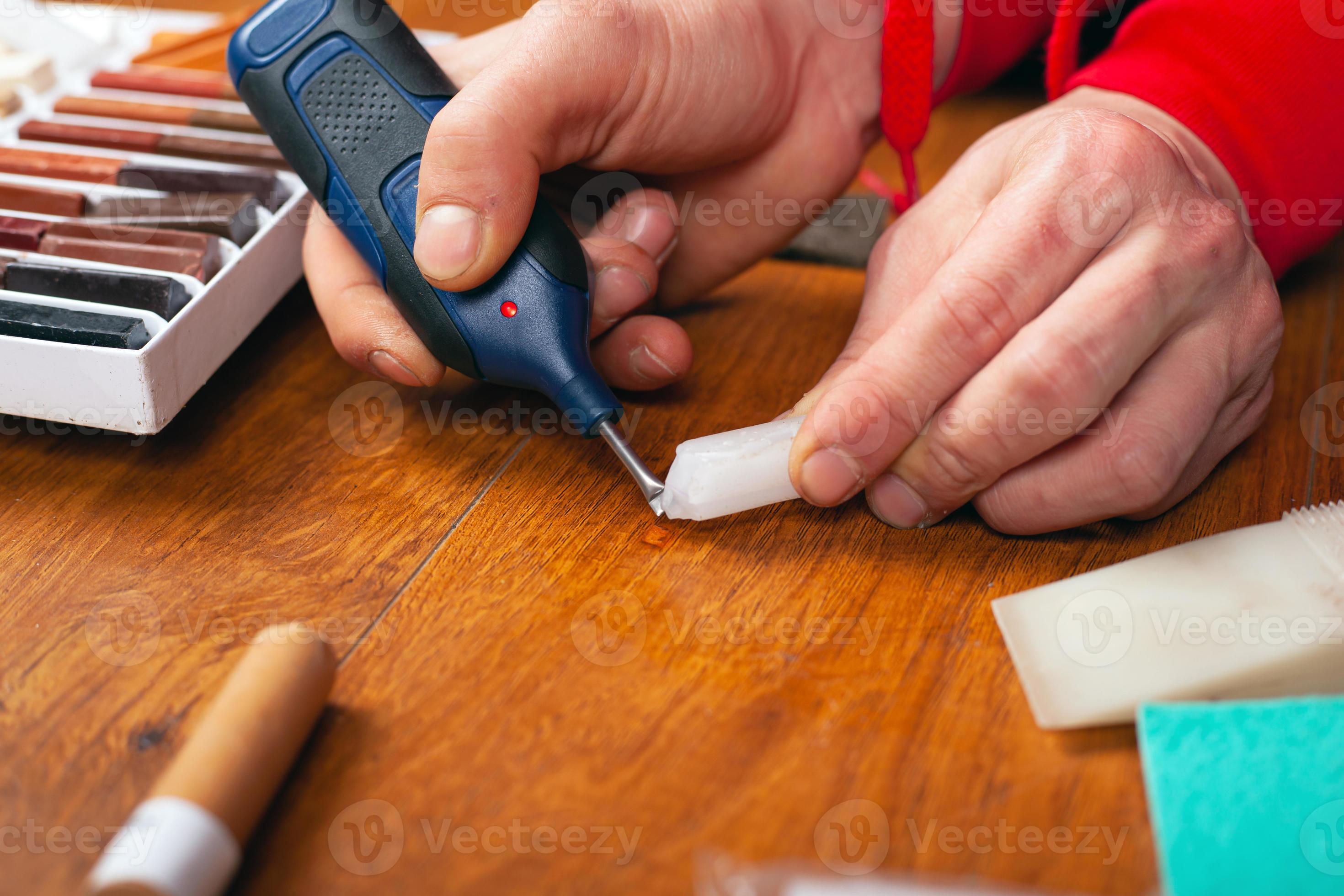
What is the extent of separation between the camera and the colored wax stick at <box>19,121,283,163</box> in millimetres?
714

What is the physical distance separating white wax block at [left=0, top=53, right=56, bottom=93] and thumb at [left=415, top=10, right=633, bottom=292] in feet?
1.55

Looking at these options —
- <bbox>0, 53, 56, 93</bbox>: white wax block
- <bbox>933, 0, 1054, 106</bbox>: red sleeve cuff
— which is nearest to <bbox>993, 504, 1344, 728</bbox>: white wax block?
<bbox>933, 0, 1054, 106</bbox>: red sleeve cuff

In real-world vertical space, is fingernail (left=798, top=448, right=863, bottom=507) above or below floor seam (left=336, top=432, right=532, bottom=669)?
above

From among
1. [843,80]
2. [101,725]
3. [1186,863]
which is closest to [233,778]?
[101,725]

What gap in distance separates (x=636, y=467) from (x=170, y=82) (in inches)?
21.8

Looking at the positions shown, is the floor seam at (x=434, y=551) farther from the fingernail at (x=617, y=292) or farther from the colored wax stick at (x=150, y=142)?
the colored wax stick at (x=150, y=142)

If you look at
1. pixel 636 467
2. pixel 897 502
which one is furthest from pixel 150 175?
pixel 897 502

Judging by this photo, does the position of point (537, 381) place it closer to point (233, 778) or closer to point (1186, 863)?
point (233, 778)

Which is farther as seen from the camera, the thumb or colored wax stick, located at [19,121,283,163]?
colored wax stick, located at [19,121,283,163]

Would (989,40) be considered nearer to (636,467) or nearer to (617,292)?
(617,292)

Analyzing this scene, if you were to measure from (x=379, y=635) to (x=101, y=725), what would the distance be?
111 mm

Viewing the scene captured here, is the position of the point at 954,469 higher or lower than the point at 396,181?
lower

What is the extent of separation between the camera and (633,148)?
25.7 inches

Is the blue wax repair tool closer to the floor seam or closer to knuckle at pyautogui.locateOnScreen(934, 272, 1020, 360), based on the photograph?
the floor seam
